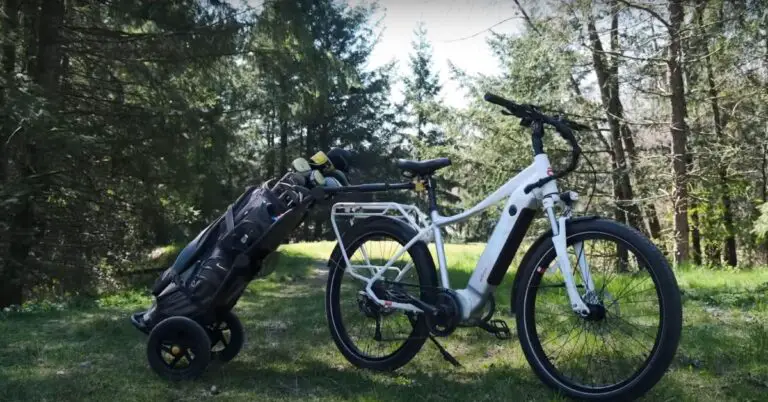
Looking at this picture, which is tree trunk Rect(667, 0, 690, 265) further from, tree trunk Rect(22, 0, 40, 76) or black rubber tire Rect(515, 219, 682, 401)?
tree trunk Rect(22, 0, 40, 76)

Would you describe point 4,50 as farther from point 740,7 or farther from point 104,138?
point 740,7

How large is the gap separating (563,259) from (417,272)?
2.74ft

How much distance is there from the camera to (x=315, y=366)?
332 cm

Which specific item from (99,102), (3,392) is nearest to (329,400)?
(3,392)

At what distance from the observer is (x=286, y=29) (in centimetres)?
779

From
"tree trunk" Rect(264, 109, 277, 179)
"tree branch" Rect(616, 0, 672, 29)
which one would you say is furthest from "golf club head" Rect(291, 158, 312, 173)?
"tree trunk" Rect(264, 109, 277, 179)

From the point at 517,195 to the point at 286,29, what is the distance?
18.9 feet

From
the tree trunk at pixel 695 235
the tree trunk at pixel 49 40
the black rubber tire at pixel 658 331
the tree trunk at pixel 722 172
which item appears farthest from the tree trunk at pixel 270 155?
the black rubber tire at pixel 658 331

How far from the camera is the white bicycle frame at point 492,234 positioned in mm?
2617

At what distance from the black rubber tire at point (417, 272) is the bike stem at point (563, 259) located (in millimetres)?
712

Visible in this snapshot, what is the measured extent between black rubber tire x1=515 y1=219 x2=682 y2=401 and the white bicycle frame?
0.39 feet

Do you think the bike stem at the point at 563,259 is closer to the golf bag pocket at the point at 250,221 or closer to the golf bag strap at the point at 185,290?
the golf bag pocket at the point at 250,221

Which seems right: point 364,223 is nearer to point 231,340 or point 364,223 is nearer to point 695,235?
point 231,340

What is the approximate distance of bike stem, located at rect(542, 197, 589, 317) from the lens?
2.55 m
